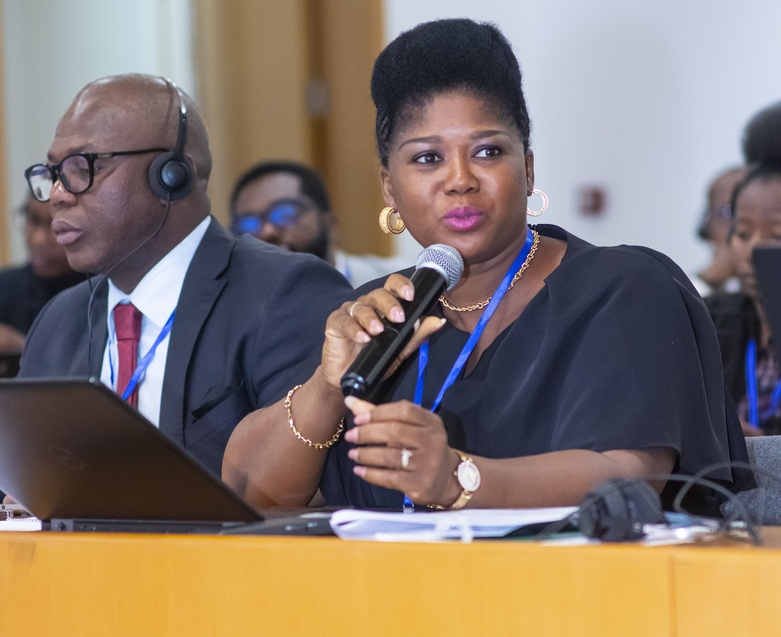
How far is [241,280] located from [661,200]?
3013 millimetres

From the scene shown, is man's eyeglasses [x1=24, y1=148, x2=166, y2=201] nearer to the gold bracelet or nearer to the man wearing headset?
the man wearing headset

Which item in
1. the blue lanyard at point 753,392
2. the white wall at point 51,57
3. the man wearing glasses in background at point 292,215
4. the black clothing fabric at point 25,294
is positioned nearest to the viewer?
the blue lanyard at point 753,392

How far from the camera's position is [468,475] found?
1.26 metres

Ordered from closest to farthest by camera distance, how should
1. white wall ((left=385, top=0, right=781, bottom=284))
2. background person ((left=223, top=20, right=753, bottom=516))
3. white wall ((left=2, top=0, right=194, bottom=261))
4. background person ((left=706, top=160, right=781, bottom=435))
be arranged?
1. background person ((left=223, top=20, right=753, bottom=516))
2. background person ((left=706, top=160, right=781, bottom=435))
3. white wall ((left=385, top=0, right=781, bottom=284))
4. white wall ((left=2, top=0, right=194, bottom=261))

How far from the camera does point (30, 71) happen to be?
5043mm

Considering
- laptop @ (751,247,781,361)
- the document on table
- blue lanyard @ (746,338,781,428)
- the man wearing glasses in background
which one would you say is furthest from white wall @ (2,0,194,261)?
the document on table

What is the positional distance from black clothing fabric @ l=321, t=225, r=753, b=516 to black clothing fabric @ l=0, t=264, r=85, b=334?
2.91 m

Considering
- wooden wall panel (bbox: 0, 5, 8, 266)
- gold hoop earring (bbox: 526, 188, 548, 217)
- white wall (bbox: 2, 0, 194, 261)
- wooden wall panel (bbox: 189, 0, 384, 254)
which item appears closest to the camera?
gold hoop earring (bbox: 526, 188, 548, 217)

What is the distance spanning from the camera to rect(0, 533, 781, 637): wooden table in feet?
2.86

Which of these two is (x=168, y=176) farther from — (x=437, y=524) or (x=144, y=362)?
(x=437, y=524)

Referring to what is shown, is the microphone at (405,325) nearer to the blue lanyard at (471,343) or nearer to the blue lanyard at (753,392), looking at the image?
the blue lanyard at (471,343)

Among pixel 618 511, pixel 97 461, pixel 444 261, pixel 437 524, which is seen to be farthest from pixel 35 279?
pixel 618 511

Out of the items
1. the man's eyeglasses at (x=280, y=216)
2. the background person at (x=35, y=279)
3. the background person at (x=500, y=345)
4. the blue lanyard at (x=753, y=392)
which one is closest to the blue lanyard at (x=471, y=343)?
the background person at (x=500, y=345)

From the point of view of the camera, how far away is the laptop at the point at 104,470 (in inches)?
43.6
